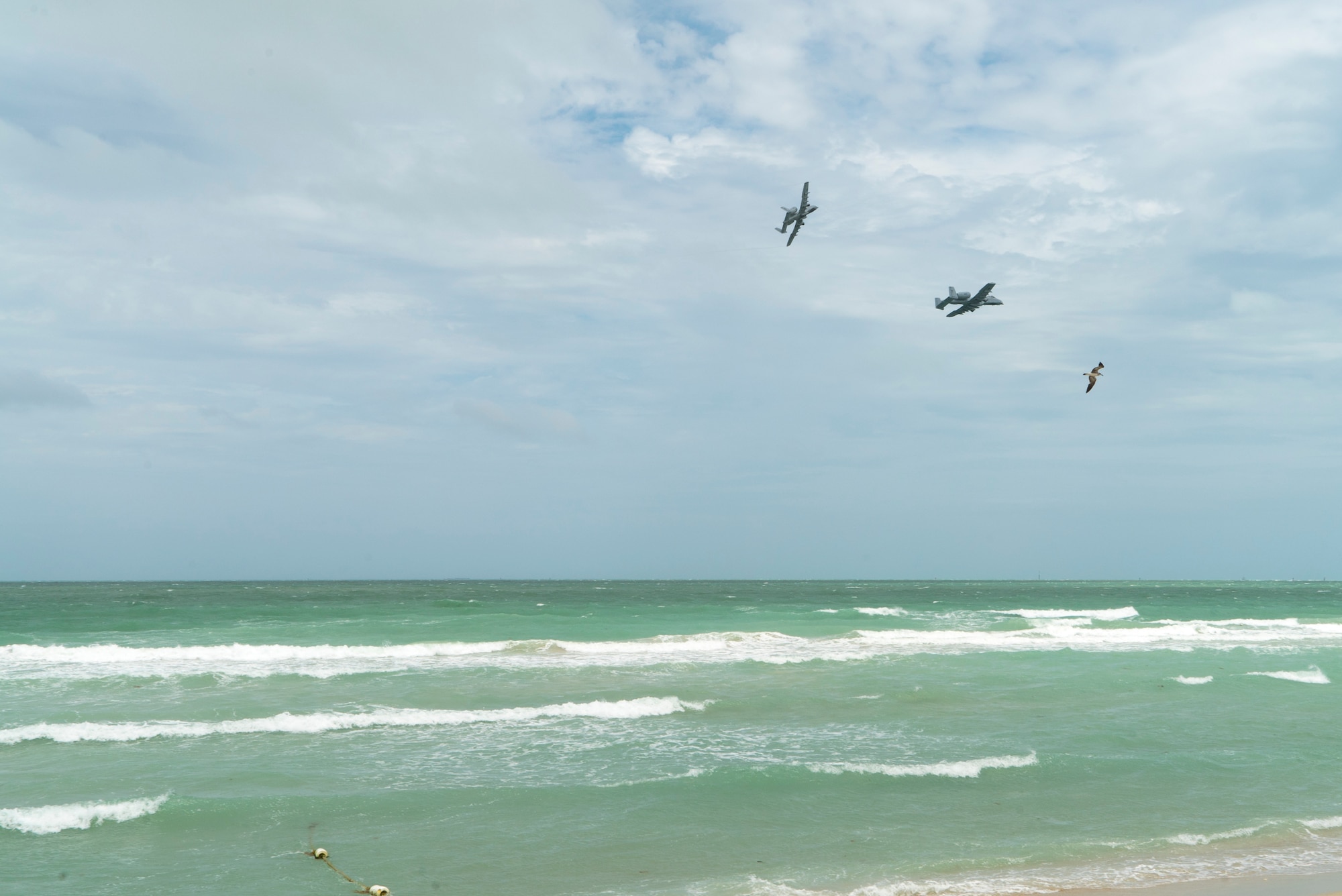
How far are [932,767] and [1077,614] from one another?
44.0 m

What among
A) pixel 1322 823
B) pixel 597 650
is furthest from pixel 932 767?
pixel 597 650

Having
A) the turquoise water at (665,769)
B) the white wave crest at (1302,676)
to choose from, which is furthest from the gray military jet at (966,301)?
the white wave crest at (1302,676)

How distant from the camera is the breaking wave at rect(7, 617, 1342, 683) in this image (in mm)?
21531

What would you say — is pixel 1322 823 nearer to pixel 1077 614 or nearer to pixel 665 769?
pixel 665 769

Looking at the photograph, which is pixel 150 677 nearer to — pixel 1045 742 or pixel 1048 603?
pixel 1045 742

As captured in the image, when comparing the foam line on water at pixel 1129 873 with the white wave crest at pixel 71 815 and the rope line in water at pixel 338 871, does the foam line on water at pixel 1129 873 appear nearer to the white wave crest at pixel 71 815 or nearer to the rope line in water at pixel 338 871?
the rope line in water at pixel 338 871

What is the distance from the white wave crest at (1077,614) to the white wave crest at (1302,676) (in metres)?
23.9

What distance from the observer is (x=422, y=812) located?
981cm

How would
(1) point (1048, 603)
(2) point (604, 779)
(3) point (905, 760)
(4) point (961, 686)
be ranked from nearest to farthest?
Result: (2) point (604, 779)
(3) point (905, 760)
(4) point (961, 686)
(1) point (1048, 603)

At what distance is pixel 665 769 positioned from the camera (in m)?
11.5

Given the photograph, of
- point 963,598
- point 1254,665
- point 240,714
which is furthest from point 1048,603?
point 240,714

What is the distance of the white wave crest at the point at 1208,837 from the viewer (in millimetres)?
8922

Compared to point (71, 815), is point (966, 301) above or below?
above

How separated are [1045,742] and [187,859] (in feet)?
37.1
